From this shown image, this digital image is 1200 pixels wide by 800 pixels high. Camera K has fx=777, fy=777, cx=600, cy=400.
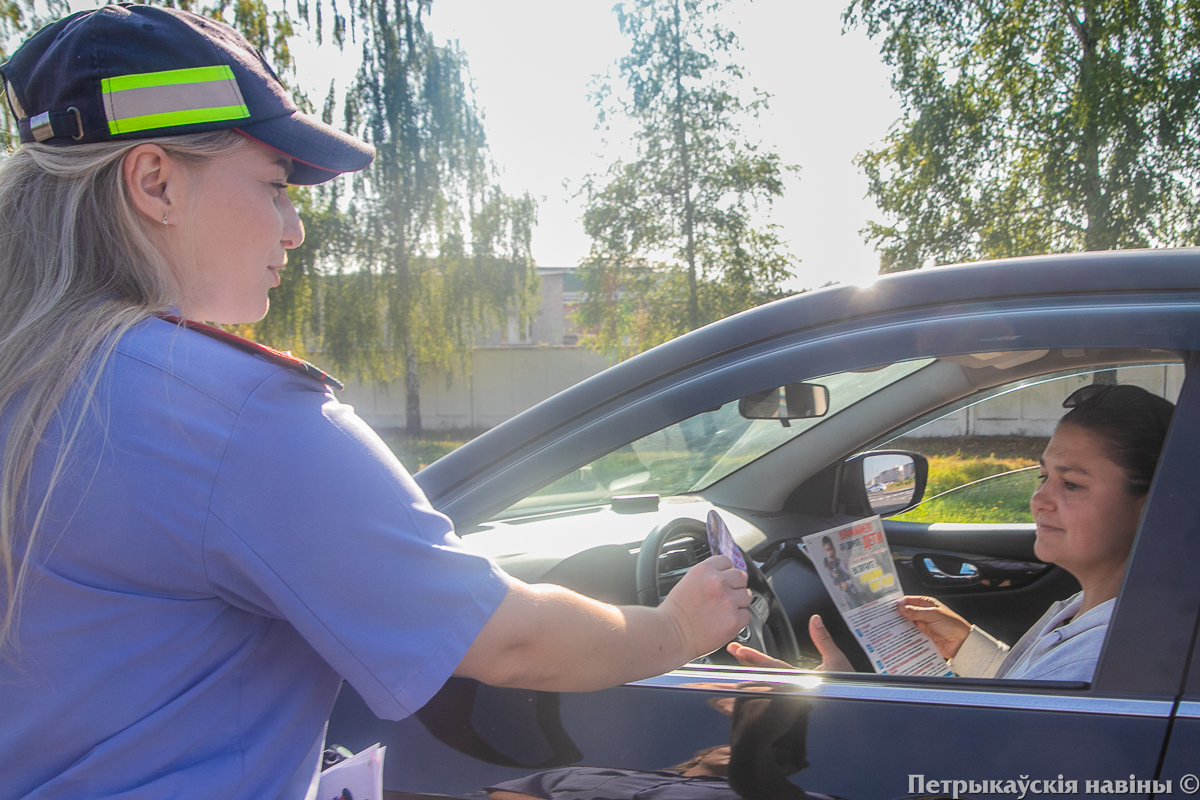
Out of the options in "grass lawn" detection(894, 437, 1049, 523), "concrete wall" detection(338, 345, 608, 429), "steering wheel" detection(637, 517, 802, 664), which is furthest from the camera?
"concrete wall" detection(338, 345, 608, 429)

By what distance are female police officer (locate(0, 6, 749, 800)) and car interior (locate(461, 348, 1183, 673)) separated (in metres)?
0.70

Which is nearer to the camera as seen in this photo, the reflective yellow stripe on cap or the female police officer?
the female police officer

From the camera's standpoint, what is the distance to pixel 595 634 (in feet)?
3.28

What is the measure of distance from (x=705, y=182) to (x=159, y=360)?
17.9m

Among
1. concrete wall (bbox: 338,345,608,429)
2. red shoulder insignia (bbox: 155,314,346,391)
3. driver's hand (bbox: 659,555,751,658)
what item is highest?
red shoulder insignia (bbox: 155,314,346,391)

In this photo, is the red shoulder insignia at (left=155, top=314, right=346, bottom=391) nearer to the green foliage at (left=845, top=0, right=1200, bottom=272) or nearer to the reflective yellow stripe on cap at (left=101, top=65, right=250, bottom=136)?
the reflective yellow stripe on cap at (left=101, top=65, right=250, bottom=136)

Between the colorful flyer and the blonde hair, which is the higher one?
the blonde hair

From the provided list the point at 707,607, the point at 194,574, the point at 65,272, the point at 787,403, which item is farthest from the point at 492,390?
the point at 194,574

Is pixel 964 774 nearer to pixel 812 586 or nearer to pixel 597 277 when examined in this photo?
pixel 812 586

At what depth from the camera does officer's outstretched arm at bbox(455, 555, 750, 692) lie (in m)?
0.91

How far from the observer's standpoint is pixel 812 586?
223cm

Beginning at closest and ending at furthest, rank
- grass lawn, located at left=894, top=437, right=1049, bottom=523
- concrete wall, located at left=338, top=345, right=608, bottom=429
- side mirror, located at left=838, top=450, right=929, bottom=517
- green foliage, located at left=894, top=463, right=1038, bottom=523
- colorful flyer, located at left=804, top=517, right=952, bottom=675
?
colorful flyer, located at left=804, top=517, right=952, bottom=675
grass lawn, located at left=894, top=437, right=1049, bottom=523
green foliage, located at left=894, top=463, right=1038, bottom=523
side mirror, located at left=838, top=450, right=929, bottom=517
concrete wall, located at left=338, top=345, right=608, bottom=429

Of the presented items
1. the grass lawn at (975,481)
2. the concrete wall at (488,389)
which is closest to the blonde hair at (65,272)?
the grass lawn at (975,481)

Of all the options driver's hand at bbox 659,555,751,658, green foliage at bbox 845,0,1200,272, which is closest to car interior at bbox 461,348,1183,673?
driver's hand at bbox 659,555,751,658
